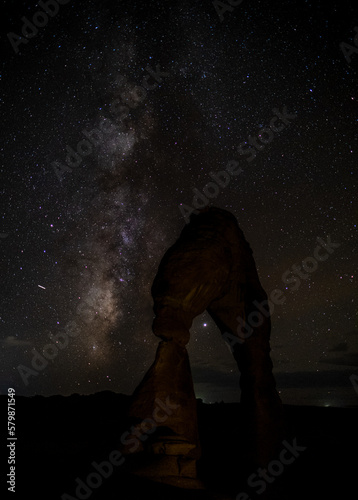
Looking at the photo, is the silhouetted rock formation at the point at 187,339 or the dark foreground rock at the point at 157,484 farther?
the silhouetted rock formation at the point at 187,339

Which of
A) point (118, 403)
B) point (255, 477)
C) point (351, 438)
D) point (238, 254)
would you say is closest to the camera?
point (255, 477)

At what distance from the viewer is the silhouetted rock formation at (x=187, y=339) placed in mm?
6844

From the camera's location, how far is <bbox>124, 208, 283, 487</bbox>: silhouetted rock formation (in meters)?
6.84

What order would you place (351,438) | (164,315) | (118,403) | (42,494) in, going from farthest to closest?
(118,403) → (351,438) → (164,315) → (42,494)

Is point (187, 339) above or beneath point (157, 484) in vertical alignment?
above

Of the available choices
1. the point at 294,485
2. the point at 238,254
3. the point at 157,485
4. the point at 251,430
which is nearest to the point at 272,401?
the point at 251,430

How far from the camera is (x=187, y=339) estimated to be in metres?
7.89

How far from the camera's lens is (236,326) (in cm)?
1059

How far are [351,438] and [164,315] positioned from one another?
11.4 m

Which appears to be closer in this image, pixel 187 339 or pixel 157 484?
pixel 157 484

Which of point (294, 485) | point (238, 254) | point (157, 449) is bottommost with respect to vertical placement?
point (294, 485)

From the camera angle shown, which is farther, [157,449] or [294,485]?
[294,485]

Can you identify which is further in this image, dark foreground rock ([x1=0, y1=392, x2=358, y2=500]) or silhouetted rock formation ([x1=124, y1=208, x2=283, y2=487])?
silhouetted rock formation ([x1=124, y1=208, x2=283, y2=487])

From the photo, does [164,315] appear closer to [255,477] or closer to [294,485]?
[255,477]
